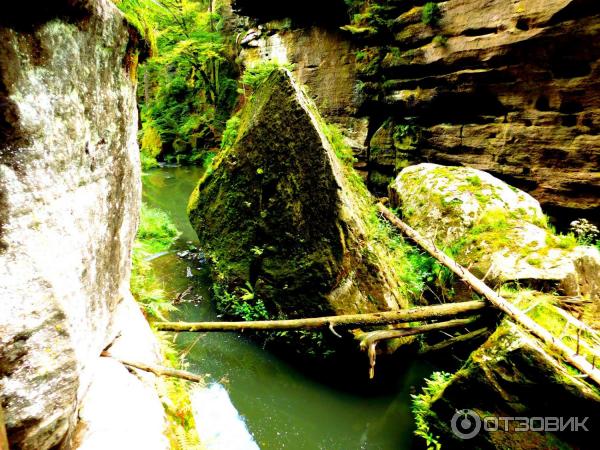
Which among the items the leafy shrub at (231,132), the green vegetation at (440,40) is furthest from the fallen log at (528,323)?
the green vegetation at (440,40)

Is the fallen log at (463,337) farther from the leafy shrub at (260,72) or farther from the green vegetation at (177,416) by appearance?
the leafy shrub at (260,72)

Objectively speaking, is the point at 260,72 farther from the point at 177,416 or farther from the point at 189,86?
the point at 189,86

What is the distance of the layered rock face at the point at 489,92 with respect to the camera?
772cm

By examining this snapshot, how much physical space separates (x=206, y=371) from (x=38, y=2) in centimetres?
503

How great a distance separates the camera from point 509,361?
3699 millimetres

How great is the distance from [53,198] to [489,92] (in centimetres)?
1022

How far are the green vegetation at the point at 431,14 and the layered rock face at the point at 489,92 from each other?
0.16 ft

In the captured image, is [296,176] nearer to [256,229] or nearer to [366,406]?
[256,229]

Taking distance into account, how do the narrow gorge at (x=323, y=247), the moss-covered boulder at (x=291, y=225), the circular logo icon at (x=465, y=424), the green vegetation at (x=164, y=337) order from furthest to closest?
the moss-covered boulder at (x=291, y=225), the circular logo icon at (x=465, y=424), the green vegetation at (x=164, y=337), the narrow gorge at (x=323, y=247)

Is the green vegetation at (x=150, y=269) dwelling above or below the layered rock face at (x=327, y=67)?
below

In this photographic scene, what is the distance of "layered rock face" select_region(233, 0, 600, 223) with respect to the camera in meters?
7.72

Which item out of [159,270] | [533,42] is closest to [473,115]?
[533,42]

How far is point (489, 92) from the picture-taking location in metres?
9.02

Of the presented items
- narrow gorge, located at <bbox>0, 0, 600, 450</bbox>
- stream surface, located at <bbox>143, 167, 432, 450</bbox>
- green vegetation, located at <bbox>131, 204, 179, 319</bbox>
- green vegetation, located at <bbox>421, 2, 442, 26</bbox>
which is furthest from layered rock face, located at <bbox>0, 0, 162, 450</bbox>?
green vegetation, located at <bbox>421, 2, 442, 26</bbox>
